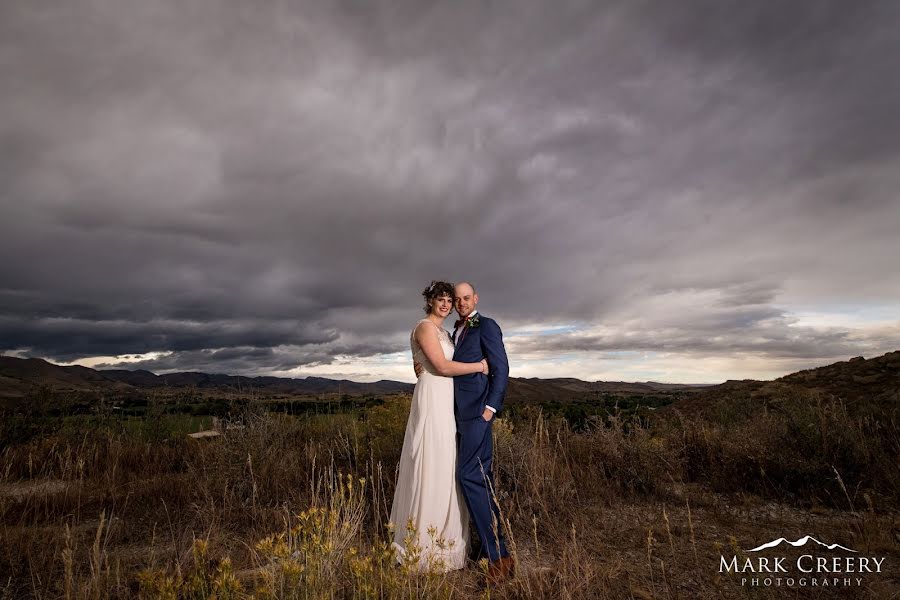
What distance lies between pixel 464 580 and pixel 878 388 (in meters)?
11.3

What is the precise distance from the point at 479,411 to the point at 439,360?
1.78 ft

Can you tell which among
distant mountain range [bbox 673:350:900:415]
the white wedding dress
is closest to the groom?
the white wedding dress

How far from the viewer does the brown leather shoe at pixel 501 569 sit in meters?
3.51

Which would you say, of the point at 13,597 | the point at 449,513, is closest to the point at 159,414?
the point at 13,597

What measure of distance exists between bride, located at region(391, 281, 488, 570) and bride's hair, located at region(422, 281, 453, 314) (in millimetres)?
21

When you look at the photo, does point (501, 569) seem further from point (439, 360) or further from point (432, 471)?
point (439, 360)

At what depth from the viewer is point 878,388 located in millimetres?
10219

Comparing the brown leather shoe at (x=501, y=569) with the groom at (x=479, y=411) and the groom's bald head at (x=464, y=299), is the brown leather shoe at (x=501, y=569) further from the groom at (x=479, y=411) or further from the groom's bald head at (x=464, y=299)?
the groom's bald head at (x=464, y=299)

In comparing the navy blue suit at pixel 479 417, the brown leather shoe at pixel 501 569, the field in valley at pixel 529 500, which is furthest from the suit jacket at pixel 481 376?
the brown leather shoe at pixel 501 569

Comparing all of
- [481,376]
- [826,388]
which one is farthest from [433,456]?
[826,388]

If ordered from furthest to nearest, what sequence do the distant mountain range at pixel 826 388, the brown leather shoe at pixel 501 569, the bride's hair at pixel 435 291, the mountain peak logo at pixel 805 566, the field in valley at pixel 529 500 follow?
the distant mountain range at pixel 826 388, the bride's hair at pixel 435 291, the mountain peak logo at pixel 805 566, the field in valley at pixel 529 500, the brown leather shoe at pixel 501 569

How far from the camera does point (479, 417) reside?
385 cm

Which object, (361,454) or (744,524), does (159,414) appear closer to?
(361,454)

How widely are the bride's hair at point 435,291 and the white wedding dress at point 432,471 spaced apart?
0.67 feet
